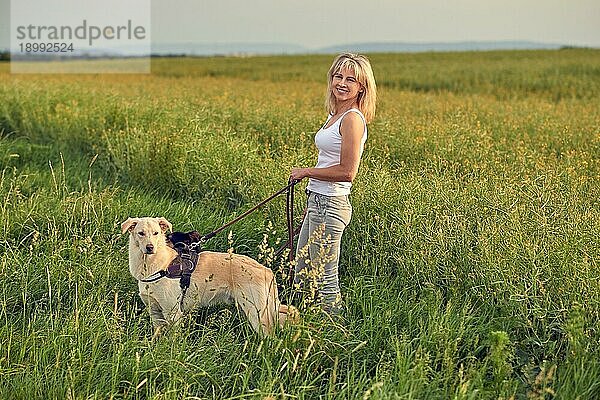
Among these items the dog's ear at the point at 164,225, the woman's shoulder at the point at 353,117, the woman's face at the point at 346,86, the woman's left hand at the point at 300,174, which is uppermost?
the woman's face at the point at 346,86

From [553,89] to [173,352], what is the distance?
23.1 m

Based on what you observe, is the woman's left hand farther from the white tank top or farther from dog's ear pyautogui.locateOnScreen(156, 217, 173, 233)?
dog's ear pyautogui.locateOnScreen(156, 217, 173, 233)

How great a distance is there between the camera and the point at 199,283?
4527 mm

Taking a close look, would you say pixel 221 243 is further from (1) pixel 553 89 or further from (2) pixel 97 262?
(1) pixel 553 89

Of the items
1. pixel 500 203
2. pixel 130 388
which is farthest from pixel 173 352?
pixel 500 203

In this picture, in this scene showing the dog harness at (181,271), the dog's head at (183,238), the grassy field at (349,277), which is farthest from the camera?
the dog's head at (183,238)

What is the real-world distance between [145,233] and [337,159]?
146cm

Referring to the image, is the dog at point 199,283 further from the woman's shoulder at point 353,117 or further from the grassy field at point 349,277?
the woman's shoulder at point 353,117

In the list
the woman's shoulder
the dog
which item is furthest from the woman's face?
the dog

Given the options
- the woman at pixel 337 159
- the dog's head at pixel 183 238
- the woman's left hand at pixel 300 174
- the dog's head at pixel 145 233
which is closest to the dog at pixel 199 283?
the dog's head at pixel 145 233

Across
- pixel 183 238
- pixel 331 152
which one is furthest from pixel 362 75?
pixel 183 238

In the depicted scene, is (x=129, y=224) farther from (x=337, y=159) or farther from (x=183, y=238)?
(x=337, y=159)

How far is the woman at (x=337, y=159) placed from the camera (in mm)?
4523

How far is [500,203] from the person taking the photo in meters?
5.86
